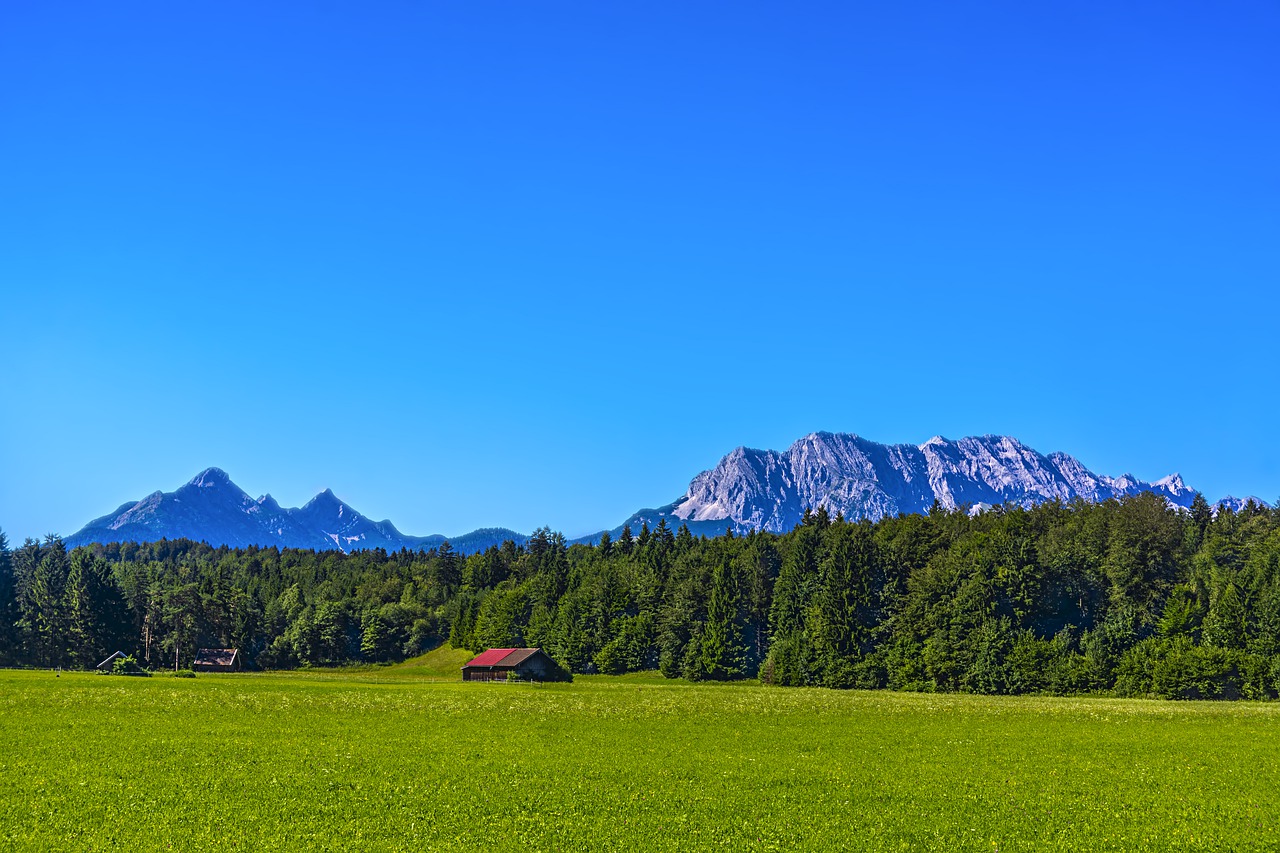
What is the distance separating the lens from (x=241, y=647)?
178 metres

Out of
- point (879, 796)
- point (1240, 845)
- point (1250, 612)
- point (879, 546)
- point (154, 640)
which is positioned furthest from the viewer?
point (154, 640)

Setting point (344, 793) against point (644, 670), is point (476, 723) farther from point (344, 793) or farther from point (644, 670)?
point (644, 670)

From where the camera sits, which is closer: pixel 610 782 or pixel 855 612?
pixel 610 782

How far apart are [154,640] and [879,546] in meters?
128

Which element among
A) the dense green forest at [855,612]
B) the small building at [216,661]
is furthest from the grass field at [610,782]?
the small building at [216,661]

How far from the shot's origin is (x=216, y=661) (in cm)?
16312

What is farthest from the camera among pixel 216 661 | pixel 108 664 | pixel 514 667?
pixel 216 661

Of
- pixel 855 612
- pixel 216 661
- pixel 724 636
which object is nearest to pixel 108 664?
pixel 216 661

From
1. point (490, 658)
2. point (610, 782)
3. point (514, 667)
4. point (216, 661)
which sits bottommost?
point (216, 661)

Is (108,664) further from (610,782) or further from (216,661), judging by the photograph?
(610,782)

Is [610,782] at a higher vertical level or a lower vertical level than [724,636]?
higher

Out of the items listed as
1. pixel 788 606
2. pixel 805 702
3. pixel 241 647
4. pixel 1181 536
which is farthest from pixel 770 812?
pixel 241 647

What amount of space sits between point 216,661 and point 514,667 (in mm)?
68220

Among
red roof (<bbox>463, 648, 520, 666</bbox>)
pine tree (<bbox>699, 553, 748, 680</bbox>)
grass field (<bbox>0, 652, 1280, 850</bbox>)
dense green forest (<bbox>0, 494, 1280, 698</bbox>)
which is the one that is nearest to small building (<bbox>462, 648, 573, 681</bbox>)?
red roof (<bbox>463, 648, 520, 666</bbox>)
